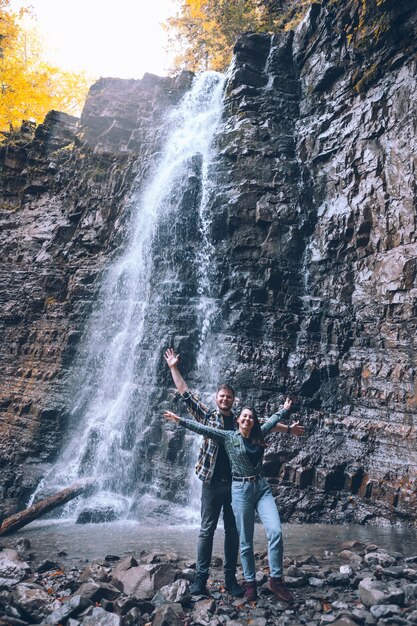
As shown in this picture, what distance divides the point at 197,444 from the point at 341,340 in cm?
449

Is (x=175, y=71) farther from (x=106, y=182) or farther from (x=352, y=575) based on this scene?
(x=352, y=575)

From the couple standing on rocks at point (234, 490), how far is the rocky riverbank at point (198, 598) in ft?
0.81

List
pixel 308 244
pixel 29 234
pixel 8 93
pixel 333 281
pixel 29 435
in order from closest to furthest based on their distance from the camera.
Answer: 1. pixel 333 281
2. pixel 308 244
3. pixel 29 435
4. pixel 29 234
5. pixel 8 93

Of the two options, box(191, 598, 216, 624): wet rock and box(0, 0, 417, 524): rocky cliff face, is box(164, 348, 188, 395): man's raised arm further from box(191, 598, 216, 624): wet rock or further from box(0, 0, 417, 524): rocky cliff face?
box(0, 0, 417, 524): rocky cliff face

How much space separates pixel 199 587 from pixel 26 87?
25292mm

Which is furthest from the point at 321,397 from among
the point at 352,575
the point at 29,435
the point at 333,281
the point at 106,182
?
the point at 106,182

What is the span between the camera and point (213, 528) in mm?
4906

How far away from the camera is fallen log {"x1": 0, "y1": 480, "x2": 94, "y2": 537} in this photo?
29.2 feet

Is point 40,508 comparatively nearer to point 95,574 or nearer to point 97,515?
point 97,515

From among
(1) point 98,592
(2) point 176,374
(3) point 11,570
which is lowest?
(3) point 11,570

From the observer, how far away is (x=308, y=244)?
12.7 metres

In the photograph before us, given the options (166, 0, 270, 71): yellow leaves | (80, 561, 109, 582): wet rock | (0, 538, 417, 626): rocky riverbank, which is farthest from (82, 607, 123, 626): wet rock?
(166, 0, 270, 71): yellow leaves

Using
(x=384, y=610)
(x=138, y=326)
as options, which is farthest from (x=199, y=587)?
(x=138, y=326)

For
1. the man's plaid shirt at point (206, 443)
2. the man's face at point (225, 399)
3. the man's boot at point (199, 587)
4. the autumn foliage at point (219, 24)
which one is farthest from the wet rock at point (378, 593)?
the autumn foliage at point (219, 24)
